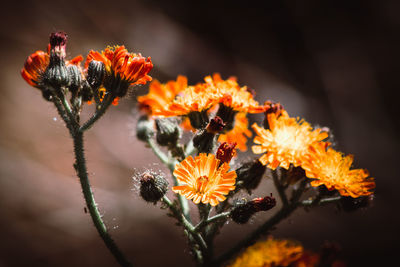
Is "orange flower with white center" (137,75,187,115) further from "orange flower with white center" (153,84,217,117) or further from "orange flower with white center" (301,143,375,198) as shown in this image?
"orange flower with white center" (301,143,375,198)

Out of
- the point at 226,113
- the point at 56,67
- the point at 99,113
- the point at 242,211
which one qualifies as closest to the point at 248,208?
the point at 242,211

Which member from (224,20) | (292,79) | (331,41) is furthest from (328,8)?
(224,20)

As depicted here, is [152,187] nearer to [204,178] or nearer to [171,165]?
[204,178]

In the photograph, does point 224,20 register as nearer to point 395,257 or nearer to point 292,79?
point 292,79

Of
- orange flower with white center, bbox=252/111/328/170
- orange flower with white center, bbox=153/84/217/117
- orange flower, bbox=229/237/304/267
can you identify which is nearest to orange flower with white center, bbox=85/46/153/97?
orange flower with white center, bbox=153/84/217/117

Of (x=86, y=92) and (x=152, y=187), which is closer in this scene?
(x=152, y=187)

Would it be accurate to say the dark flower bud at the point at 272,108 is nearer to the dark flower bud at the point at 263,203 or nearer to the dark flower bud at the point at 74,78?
the dark flower bud at the point at 263,203
